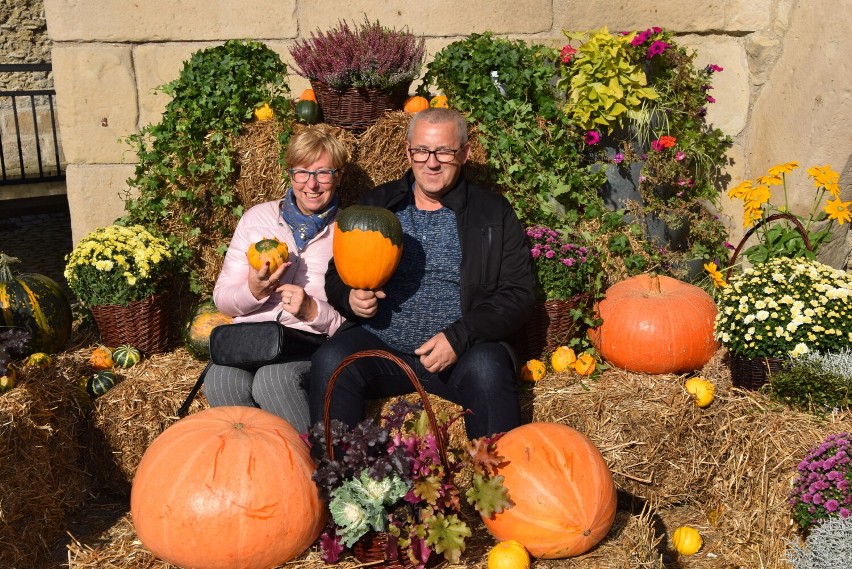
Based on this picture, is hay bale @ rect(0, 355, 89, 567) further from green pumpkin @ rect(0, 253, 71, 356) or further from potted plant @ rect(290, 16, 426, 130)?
potted plant @ rect(290, 16, 426, 130)

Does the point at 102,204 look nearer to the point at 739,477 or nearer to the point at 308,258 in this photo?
the point at 308,258

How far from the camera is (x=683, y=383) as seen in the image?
4316 mm

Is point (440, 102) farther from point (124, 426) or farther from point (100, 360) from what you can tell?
point (124, 426)

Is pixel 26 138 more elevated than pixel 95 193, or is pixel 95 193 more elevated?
pixel 26 138

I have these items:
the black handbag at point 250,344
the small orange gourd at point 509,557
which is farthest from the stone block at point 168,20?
the small orange gourd at point 509,557

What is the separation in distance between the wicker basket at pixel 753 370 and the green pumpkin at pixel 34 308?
3.62 meters

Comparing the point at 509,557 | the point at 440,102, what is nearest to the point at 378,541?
the point at 509,557

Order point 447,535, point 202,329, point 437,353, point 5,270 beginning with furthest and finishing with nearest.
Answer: point 202,329
point 5,270
point 437,353
point 447,535

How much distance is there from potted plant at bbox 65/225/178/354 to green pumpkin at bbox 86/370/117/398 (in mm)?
404

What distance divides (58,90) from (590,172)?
3506mm

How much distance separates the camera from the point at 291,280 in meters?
4.19

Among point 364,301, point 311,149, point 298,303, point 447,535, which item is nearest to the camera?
point 447,535

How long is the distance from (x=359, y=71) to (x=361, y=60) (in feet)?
0.22

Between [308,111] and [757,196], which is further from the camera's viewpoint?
[308,111]
